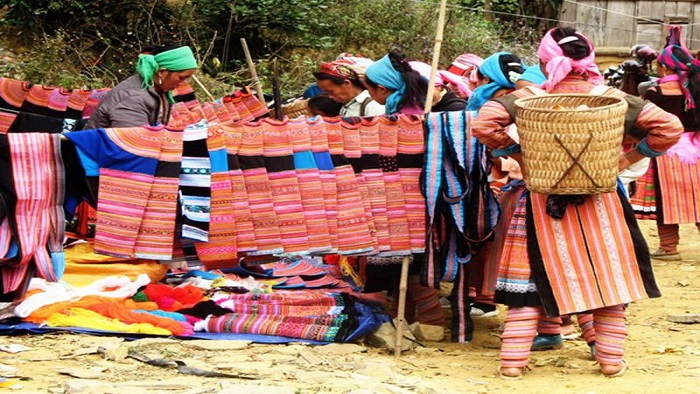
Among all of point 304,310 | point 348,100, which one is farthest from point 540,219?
point 348,100

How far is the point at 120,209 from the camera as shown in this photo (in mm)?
6090

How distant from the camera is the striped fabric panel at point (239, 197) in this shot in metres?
6.28

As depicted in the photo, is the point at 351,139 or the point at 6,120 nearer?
the point at 351,139

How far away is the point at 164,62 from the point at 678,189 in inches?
185

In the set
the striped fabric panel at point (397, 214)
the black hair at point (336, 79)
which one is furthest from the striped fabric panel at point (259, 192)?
the black hair at point (336, 79)

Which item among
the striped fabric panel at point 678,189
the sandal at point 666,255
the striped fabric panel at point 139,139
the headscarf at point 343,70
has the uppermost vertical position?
the headscarf at point 343,70

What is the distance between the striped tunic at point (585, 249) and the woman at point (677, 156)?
3855mm

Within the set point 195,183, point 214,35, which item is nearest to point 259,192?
point 195,183

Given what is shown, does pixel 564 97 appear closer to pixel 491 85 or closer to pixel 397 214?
pixel 397 214

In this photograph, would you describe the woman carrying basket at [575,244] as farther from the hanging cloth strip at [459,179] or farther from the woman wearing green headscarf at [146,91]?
the woman wearing green headscarf at [146,91]

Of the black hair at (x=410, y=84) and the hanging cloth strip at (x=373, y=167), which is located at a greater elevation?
the black hair at (x=410, y=84)

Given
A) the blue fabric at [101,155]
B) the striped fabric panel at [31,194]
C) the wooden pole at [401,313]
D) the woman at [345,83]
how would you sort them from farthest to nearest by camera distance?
the woman at [345,83] → the wooden pole at [401,313] → the blue fabric at [101,155] → the striped fabric panel at [31,194]

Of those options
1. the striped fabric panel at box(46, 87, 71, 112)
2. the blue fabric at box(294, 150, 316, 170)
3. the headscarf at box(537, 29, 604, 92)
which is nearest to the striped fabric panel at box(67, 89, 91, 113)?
the striped fabric panel at box(46, 87, 71, 112)

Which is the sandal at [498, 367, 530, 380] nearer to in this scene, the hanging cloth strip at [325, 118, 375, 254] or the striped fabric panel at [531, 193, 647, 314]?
the striped fabric panel at [531, 193, 647, 314]
